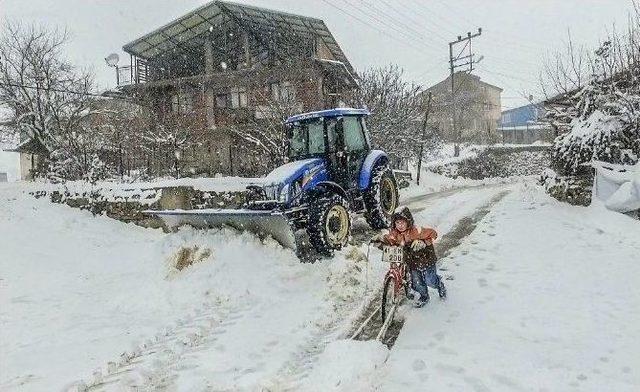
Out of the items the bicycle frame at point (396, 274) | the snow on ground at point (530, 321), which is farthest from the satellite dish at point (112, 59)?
the bicycle frame at point (396, 274)

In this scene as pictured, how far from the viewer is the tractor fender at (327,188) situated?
7.32 m

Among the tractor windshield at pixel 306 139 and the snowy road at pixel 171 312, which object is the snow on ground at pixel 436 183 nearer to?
the tractor windshield at pixel 306 139

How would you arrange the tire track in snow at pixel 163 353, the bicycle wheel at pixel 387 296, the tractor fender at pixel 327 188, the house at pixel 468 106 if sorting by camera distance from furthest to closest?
the house at pixel 468 106, the tractor fender at pixel 327 188, the bicycle wheel at pixel 387 296, the tire track in snow at pixel 163 353

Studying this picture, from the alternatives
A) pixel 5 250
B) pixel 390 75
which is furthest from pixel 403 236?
pixel 390 75

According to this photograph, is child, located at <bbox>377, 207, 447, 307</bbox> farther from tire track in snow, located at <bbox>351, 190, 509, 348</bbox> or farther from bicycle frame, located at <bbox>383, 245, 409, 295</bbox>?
tire track in snow, located at <bbox>351, 190, 509, 348</bbox>

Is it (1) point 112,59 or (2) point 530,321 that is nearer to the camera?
(2) point 530,321

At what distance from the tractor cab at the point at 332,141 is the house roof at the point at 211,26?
574 inches

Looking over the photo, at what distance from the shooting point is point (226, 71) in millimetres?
23344

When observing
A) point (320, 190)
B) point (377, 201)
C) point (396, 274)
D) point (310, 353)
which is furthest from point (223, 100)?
point (310, 353)

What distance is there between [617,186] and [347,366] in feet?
27.9

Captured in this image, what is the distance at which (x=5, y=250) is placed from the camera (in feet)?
27.2

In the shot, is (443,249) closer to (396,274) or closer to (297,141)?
(396,274)

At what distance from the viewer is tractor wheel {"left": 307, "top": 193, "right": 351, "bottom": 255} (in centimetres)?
659

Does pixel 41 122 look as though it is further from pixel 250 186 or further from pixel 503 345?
pixel 503 345
